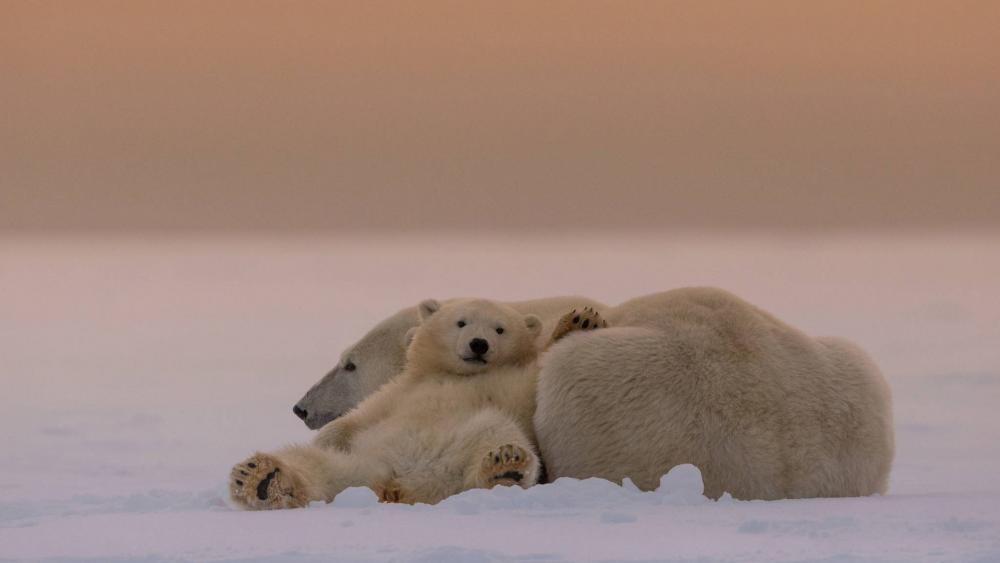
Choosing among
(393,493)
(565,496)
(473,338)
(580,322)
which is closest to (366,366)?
(473,338)

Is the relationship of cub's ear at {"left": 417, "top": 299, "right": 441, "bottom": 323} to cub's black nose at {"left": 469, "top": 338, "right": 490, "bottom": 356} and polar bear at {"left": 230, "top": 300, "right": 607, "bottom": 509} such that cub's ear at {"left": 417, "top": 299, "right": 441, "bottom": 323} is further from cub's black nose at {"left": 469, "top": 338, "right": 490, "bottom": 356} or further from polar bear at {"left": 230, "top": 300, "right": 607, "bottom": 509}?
cub's black nose at {"left": 469, "top": 338, "right": 490, "bottom": 356}

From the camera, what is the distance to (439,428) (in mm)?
5254

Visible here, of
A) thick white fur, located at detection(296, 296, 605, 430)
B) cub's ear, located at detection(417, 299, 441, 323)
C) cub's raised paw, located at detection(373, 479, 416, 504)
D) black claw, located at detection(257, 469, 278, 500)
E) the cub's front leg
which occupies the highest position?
cub's ear, located at detection(417, 299, 441, 323)

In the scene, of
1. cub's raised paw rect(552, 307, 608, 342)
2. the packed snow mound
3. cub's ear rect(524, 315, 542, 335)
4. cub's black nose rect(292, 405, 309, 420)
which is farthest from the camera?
cub's black nose rect(292, 405, 309, 420)

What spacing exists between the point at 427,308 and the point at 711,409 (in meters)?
1.18

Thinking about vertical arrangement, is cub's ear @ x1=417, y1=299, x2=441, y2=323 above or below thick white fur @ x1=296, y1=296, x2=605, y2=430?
above

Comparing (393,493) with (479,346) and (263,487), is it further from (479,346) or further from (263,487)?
(479,346)

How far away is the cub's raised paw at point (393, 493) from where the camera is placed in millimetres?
5109

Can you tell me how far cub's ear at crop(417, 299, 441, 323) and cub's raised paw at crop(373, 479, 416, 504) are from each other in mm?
871

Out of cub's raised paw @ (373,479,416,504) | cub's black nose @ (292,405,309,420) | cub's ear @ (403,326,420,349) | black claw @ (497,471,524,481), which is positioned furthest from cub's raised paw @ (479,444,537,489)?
cub's black nose @ (292,405,309,420)

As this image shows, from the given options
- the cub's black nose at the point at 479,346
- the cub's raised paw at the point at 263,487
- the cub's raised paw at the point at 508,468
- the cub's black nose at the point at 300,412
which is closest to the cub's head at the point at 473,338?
the cub's black nose at the point at 479,346

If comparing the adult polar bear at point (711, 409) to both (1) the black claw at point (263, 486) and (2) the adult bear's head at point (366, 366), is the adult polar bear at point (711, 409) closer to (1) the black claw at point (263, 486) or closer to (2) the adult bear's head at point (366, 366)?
(1) the black claw at point (263, 486)

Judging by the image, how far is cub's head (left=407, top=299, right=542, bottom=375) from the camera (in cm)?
562

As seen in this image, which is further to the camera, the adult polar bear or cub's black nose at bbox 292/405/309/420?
cub's black nose at bbox 292/405/309/420
